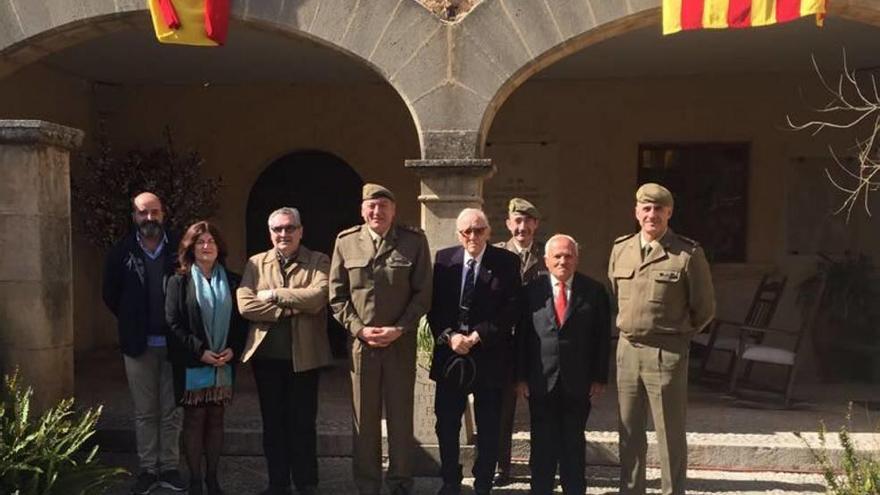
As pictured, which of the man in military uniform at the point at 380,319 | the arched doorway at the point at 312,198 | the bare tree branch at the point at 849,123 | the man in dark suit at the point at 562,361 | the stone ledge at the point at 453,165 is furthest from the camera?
the arched doorway at the point at 312,198

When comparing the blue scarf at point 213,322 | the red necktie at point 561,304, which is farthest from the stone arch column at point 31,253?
the red necktie at point 561,304

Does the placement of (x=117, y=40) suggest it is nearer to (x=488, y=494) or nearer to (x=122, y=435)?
(x=122, y=435)

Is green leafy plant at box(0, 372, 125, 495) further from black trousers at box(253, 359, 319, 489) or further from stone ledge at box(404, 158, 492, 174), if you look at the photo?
stone ledge at box(404, 158, 492, 174)

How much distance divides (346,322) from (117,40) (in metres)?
4.22

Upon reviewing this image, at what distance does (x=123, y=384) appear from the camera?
7.98 m

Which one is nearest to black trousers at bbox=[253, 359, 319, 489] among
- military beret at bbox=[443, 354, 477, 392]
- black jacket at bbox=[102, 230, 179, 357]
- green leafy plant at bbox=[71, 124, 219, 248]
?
black jacket at bbox=[102, 230, 179, 357]

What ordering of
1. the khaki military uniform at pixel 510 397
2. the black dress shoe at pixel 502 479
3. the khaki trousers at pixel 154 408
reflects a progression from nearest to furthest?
the khaki trousers at pixel 154 408 → the khaki military uniform at pixel 510 397 → the black dress shoe at pixel 502 479

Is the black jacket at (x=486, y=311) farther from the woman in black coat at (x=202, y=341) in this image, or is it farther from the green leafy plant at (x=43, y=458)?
A: the green leafy plant at (x=43, y=458)

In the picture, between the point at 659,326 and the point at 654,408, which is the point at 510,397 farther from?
the point at 659,326

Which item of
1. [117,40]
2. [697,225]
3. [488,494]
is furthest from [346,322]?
[697,225]

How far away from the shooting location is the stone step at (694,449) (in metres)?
5.75

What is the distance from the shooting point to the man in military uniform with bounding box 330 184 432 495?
4914 mm

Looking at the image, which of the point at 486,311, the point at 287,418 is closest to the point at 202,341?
the point at 287,418

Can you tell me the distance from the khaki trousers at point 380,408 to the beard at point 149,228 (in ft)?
4.52
